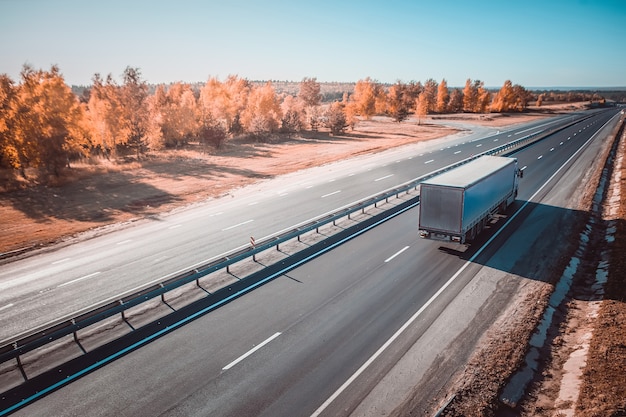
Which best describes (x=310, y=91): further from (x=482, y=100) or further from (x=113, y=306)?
(x=113, y=306)

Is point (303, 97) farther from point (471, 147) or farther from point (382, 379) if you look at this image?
point (382, 379)

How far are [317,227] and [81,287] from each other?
1104 centimetres

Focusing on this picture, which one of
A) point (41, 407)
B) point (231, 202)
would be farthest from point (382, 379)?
point (231, 202)

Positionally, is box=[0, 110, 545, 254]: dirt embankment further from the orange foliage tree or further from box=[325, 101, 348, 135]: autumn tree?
box=[325, 101, 348, 135]: autumn tree

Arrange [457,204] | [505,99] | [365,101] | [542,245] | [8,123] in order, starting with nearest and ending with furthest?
1. [457,204]
2. [542,245]
3. [8,123]
4. [365,101]
5. [505,99]

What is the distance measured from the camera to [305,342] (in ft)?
34.7

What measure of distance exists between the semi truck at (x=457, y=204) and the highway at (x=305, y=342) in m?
1.10

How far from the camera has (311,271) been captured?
15.2 m

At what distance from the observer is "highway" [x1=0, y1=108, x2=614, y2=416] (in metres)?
8.54

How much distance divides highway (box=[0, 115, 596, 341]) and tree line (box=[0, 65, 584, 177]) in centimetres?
1947

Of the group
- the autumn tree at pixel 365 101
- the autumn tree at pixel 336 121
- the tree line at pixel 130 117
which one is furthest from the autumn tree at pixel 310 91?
the autumn tree at pixel 336 121

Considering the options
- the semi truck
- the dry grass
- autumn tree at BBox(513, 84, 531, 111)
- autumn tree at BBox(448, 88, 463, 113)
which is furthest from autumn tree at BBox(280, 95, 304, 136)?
autumn tree at BBox(513, 84, 531, 111)

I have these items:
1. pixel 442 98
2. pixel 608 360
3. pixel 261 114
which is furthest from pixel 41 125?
pixel 442 98

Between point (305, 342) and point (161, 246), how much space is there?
1146 centimetres
